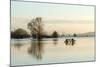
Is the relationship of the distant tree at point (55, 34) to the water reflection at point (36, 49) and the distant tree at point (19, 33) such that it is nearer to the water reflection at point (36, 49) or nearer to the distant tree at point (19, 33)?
the water reflection at point (36, 49)

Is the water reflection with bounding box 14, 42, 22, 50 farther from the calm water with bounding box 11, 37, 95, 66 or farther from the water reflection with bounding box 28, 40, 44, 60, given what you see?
the water reflection with bounding box 28, 40, 44, 60

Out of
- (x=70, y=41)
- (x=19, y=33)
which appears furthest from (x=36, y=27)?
(x=70, y=41)

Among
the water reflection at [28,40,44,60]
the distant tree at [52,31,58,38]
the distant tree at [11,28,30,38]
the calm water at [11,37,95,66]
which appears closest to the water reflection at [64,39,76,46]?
the calm water at [11,37,95,66]

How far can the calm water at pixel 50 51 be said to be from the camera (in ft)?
8.34

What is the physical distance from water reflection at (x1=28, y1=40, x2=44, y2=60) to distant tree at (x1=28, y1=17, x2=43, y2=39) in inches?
2.9

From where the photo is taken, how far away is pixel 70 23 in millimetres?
2801

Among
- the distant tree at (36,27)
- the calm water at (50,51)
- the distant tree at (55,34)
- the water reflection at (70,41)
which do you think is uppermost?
the distant tree at (36,27)

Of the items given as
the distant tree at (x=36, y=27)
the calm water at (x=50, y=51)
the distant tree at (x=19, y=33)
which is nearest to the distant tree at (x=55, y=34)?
the calm water at (x=50, y=51)

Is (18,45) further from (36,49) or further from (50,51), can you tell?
(50,51)

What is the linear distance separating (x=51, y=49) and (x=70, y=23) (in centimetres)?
41
